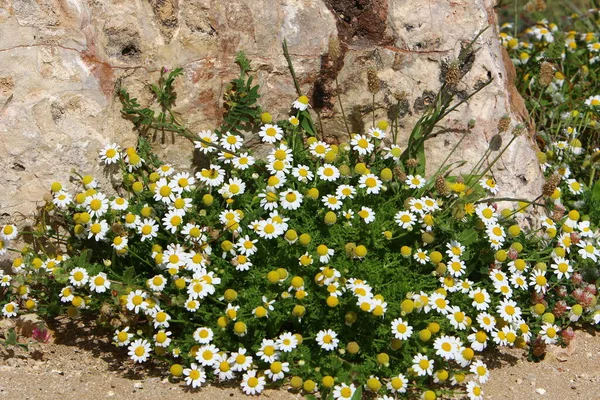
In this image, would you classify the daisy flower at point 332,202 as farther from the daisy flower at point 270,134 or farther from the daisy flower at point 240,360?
the daisy flower at point 240,360

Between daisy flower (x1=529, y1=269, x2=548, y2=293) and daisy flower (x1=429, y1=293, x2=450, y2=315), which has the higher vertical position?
daisy flower (x1=429, y1=293, x2=450, y2=315)

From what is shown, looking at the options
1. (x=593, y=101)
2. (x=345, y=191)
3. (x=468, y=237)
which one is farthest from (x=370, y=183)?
(x=593, y=101)

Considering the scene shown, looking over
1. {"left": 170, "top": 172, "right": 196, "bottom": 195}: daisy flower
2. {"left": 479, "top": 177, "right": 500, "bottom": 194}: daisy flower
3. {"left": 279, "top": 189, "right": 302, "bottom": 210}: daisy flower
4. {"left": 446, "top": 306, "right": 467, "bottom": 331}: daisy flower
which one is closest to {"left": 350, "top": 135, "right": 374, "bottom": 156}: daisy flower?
{"left": 279, "top": 189, "right": 302, "bottom": 210}: daisy flower

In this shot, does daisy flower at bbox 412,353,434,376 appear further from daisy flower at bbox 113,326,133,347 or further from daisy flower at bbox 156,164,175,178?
daisy flower at bbox 156,164,175,178

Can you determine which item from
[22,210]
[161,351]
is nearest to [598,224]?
[161,351]

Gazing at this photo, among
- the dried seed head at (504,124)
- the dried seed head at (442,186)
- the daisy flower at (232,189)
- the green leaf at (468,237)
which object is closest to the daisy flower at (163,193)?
the daisy flower at (232,189)
